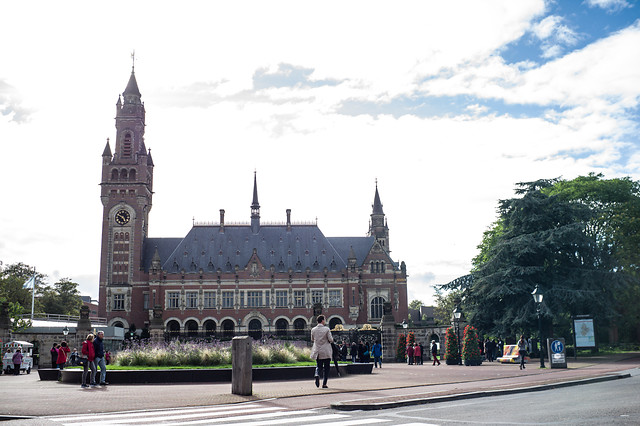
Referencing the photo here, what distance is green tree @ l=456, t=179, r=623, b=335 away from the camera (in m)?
40.4

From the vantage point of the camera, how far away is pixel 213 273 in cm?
7825

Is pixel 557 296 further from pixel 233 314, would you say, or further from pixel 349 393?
pixel 233 314

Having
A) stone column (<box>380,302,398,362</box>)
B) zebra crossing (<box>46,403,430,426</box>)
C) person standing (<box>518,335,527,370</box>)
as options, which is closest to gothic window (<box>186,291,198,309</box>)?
stone column (<box>380,302,398,362</box>)

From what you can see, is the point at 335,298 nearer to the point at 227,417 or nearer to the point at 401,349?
the point at 401,349

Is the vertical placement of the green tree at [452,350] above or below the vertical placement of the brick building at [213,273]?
below

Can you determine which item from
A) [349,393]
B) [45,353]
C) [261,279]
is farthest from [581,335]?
[261,279]

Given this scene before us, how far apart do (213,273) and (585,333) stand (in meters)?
54.4

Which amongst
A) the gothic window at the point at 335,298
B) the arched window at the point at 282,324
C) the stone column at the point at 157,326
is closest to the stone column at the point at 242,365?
the stone column at the point at 157,326

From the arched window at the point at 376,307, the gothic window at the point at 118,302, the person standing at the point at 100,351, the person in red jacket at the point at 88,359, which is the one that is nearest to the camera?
the person in red jacket at the point at 88,359

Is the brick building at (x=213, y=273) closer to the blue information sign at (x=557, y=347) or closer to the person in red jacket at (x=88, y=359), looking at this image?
the blue information sign at (x=557, y=347)

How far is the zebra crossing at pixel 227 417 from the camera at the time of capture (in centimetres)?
1016

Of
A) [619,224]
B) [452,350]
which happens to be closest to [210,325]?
[452,350]

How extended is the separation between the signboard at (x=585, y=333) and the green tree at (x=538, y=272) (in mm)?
6561

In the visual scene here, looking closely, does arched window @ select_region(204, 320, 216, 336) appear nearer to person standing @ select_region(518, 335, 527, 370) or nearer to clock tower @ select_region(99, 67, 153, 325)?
clock tower @ select_region(99, 67, 153, 325)
